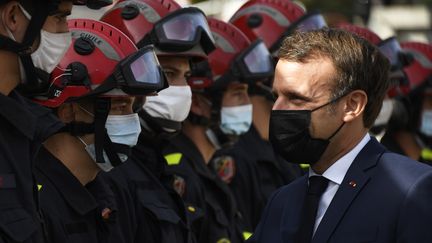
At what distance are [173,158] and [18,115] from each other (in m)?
2.53

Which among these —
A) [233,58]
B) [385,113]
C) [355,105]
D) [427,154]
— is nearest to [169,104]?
[233,58]

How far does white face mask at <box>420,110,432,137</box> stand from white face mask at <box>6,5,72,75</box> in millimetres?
5178

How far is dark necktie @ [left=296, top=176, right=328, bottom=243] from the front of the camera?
4340 mm

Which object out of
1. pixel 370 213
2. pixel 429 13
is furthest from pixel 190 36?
pixel 429 13

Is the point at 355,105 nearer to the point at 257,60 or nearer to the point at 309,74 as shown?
the point at 309,74

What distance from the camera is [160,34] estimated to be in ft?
20.3

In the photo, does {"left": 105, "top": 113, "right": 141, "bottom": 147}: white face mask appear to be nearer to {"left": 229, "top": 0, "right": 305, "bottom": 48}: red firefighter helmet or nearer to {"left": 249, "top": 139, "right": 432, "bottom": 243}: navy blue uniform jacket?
{"left": 249, "top": 139, "right": 432, "bottom": 243}: navy blue uniform jacket

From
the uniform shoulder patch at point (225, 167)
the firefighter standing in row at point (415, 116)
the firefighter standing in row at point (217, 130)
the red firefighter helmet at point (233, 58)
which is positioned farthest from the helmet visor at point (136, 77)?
the firefighter standing in row at point (415, 116)

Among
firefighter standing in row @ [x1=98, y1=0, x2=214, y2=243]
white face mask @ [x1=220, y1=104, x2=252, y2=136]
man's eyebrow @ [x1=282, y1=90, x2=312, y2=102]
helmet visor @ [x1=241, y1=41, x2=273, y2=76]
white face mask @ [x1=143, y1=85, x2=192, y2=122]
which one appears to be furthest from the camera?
helmet visor @ [x1=241, y1=41, x2=273, y2=76]

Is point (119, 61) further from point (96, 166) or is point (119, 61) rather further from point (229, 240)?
point (229, 240)

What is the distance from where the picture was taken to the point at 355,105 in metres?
4.46

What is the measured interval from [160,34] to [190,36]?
0.19 metres

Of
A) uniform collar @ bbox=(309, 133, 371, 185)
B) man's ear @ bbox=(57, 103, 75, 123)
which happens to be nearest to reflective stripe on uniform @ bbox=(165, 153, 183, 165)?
man's ear @ bbox=(57, 103, 75, 123)

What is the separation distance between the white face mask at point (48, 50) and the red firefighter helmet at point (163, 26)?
71.0 inches
